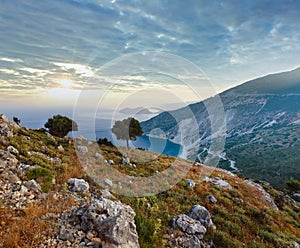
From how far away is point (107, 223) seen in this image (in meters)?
5.35

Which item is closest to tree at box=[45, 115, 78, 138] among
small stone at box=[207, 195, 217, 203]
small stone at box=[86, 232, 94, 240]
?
small stone at box=[207, 195, 217, 203]

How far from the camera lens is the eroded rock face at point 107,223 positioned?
499 centimetres

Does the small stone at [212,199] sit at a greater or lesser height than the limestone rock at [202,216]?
lesser

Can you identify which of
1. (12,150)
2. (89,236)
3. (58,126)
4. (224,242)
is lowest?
(224,242)

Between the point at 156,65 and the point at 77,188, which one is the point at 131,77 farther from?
the point at 77,188

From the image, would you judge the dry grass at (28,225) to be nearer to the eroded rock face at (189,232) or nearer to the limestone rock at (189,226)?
the eroded rock face at (189,232)

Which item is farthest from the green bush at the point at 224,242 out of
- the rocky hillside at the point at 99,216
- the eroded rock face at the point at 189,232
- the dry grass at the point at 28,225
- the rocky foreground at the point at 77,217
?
the dry grass at the point at 28,225

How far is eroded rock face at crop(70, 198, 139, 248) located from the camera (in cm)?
499

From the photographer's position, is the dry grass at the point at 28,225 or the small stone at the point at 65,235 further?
the small stone at the point at 65,235

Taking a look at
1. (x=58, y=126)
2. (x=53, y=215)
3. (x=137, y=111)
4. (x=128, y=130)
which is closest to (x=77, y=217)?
(x=53, y=215)

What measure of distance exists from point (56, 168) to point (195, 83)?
9.27 metres

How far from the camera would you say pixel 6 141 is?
11.7 m

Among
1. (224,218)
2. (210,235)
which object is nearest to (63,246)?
(210,235)

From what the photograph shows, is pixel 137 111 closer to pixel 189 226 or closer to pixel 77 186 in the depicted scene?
pixel 77 186
